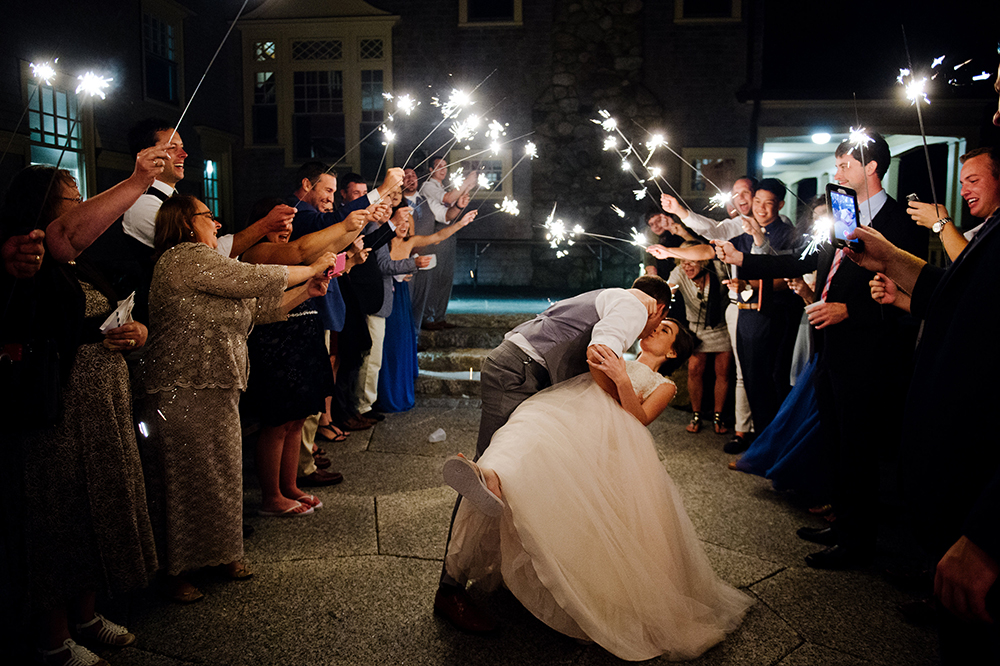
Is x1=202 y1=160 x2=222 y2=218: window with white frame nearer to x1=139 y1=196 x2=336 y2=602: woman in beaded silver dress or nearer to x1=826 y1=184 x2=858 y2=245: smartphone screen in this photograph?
x1=139 y1=196 x2=336 y2=602: woman in beaded silver dress

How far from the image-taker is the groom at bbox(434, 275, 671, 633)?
2.72 m

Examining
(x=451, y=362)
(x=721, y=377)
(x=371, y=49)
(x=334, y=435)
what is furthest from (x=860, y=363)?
(x=371, y=49)

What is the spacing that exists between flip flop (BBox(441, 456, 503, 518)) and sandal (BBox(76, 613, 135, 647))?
5.06 ft

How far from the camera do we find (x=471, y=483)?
218 centimetres

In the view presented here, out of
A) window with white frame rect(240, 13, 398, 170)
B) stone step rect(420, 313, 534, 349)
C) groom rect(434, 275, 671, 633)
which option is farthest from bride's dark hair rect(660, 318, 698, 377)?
window with white frame rect(240, 13, 398, 170)

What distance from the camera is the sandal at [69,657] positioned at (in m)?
2.38

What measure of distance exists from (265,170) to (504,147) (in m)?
5.11


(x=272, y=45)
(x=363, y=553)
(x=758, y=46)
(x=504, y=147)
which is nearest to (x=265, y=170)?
(x=272, y=45)

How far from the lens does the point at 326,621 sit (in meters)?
2.78

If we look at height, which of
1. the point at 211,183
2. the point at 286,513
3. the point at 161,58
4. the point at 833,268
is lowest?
the point at 286,513

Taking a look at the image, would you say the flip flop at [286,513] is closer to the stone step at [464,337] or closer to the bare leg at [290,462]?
the bare leg at [290,462]

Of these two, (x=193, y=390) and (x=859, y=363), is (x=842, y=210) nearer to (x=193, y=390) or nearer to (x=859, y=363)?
(x=859, y=363)

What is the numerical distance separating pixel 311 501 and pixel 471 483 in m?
2.18

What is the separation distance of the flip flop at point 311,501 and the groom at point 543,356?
55.8 inches
